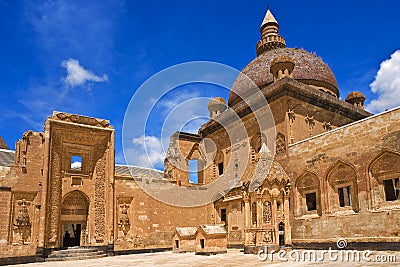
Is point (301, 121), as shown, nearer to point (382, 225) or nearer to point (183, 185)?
point (382, 225)

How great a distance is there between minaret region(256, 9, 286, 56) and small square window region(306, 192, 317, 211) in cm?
1498

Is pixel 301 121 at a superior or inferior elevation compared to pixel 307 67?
inferior

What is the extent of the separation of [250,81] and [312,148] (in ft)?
28.6

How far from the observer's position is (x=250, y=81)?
24312mm

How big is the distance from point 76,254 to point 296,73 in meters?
17.0

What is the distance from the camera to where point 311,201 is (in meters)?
17.1

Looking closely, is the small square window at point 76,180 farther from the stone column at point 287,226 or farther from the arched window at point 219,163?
the stone column at point 287,226

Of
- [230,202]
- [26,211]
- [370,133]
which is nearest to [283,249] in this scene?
[370,133]

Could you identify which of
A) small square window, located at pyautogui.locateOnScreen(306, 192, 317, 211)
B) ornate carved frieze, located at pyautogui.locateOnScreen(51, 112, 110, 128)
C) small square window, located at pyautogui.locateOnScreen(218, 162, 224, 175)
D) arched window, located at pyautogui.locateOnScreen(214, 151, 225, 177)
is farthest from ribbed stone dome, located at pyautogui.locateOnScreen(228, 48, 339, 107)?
ornate carved frieze, located at pyautogui.locateOnScreen(51, 112, 110, 128)

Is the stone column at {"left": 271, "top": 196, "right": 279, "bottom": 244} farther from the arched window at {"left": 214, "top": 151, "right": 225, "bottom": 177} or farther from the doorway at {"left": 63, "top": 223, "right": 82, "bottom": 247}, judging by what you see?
the doorway at {"left": 63, "top": 223, "right": 82, "bottom": 247}

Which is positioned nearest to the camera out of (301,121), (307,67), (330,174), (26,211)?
(330,174)

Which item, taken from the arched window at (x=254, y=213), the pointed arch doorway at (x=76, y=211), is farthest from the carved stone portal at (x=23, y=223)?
the arched window at (x=254, y=213)

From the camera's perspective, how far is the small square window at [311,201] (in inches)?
666

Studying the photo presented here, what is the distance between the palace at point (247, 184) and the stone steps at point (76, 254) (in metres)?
0.14
